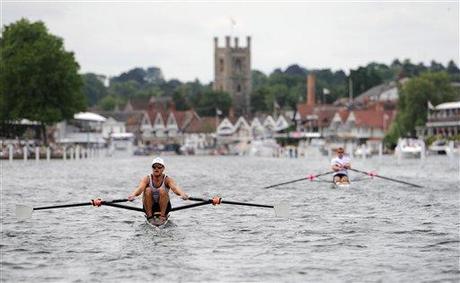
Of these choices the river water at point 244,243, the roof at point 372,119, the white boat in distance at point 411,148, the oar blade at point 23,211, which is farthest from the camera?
the roof at point 372,119

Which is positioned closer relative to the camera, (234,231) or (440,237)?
(440,237)

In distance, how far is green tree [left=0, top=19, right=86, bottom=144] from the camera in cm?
9431

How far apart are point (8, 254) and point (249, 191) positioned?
22175 mm

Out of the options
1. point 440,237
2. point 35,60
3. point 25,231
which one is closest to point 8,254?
point 25,231

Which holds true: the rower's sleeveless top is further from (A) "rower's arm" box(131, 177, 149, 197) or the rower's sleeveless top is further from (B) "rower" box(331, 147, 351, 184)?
(B) "rower" box(331, 147, 351, 184)

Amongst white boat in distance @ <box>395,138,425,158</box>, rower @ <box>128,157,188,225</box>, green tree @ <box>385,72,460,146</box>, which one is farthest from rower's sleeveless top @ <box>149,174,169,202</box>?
green tree @ <box>385,72,460,146</box>

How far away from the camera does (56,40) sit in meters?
98.6

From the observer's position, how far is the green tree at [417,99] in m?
140

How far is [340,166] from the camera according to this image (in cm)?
4147

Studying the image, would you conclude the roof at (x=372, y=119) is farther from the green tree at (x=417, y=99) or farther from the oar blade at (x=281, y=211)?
the oar blade at (x=281, y=211)

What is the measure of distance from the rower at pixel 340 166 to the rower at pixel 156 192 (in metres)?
17.2

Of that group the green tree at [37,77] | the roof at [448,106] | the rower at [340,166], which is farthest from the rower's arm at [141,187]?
the roof at [448,106]

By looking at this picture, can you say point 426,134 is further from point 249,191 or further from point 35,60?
point 249,191

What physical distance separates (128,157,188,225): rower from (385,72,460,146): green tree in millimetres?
117436
